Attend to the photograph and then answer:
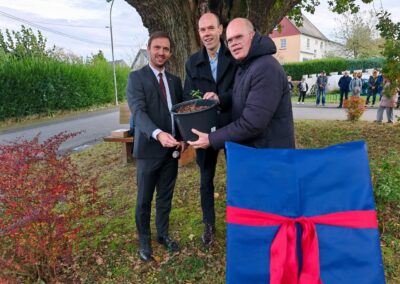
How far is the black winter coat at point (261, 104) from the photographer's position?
2.11m

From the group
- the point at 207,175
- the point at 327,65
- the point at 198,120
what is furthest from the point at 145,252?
the point at 327,65

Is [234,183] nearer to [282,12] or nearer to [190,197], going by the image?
[190,197]

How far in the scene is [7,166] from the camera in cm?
263

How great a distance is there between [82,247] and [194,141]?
1813 millimetres

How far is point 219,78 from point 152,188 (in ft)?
3.71

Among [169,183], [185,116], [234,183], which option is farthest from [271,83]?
[169,183]

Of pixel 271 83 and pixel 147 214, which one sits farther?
pixel 147 214

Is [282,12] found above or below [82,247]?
above

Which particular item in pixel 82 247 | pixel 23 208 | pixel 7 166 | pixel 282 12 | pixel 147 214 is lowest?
pixel 82 247

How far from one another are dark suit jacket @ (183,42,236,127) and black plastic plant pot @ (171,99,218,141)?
310 mm

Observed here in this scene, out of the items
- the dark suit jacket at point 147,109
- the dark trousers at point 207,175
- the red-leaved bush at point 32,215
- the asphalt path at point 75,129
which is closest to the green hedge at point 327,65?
the asphalt path at point 75,129

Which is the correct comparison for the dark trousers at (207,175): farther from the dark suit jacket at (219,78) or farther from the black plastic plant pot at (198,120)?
the black plastic plant pot at (198,120)

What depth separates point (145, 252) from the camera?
307 centimetres

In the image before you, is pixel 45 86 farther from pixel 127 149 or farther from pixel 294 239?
pixel 294 239
